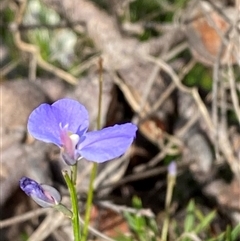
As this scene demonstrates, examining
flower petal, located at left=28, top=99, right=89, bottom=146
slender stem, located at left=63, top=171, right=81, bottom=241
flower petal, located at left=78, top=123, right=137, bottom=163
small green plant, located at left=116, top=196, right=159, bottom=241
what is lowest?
small green plant, located at left=116, top=196, right=159, bottom=241

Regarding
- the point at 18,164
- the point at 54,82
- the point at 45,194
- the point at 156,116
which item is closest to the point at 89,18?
the point at 54,82

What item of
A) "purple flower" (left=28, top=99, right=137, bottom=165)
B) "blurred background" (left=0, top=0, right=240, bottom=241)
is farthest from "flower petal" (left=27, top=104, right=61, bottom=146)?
"blurred background" (left=0, top=0, right=240, bottom=241)

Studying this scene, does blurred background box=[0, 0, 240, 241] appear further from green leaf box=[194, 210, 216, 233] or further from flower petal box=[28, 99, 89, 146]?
flower petal box=[28, 99, 89, 146]

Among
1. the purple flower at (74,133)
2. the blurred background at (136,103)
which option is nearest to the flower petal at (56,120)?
the purple flower at (74,133)

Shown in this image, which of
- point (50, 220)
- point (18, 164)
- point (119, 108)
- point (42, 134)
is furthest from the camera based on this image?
point (119, 108)

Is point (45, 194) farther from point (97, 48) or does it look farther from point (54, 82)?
point (97, 48)
